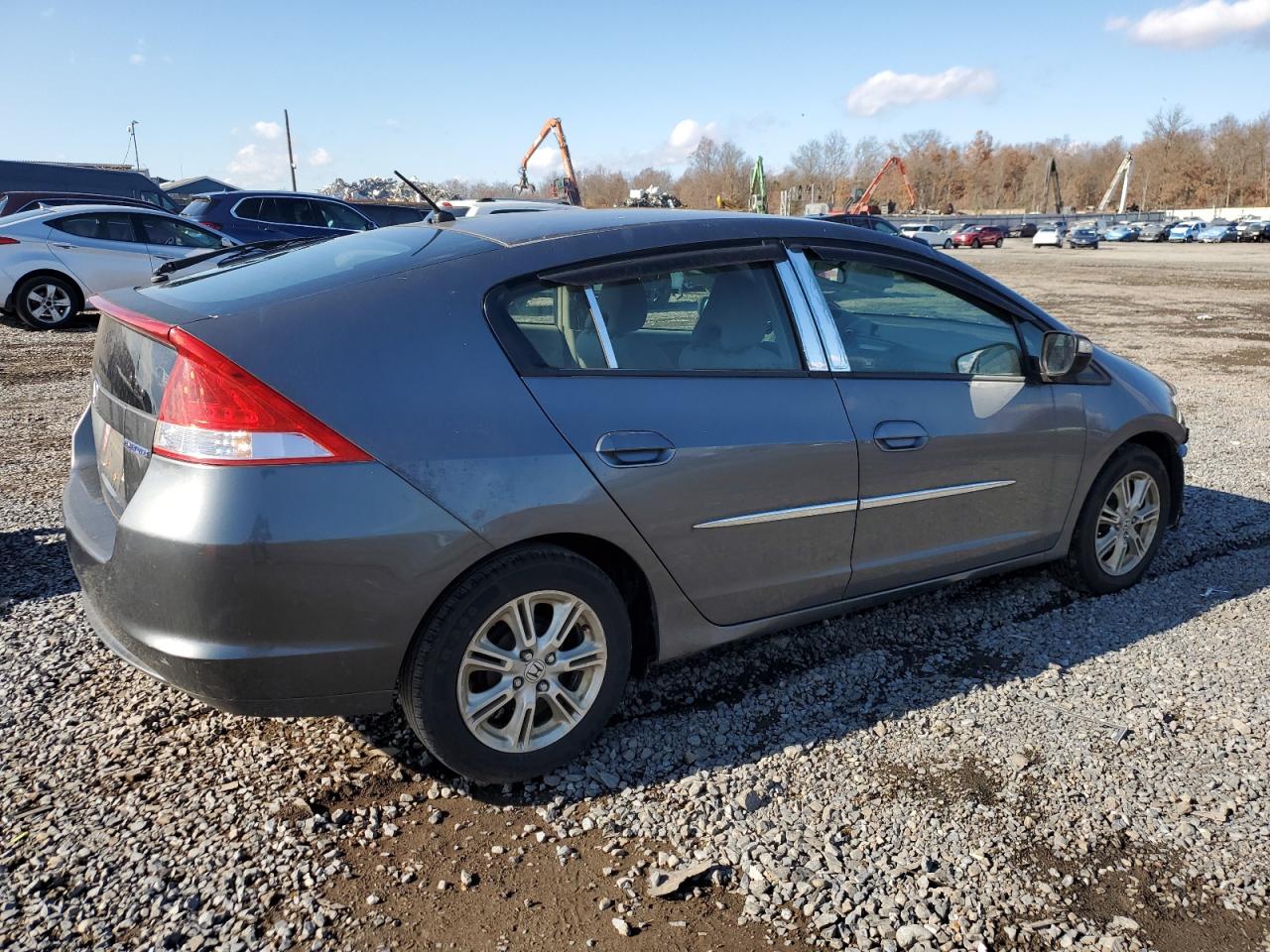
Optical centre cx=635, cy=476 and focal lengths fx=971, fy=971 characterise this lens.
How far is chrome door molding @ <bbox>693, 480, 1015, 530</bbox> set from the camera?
10.6 feet

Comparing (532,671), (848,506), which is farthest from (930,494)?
(532,671)

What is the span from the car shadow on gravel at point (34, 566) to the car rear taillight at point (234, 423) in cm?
213

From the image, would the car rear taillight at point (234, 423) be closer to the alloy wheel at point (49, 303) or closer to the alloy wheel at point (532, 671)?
the alloy wheel at point (532, 671)

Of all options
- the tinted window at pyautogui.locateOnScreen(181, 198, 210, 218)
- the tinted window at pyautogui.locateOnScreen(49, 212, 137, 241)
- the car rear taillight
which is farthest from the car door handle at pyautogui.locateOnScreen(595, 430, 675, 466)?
the tinted window at pyautogui.locateOnScreen(181, 198, 210, 218)

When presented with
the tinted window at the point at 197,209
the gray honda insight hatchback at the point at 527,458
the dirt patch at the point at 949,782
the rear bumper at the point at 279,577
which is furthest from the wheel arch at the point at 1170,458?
the tinted window at the point at 197,209

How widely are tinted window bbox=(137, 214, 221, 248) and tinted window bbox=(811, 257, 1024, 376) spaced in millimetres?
12134

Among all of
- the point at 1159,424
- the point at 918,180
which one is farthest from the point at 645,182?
the point at 1159,424

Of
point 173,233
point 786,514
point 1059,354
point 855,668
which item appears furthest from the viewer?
point 173,233

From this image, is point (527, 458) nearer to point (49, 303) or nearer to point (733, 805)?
point (733, 805)

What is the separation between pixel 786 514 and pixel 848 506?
292mm

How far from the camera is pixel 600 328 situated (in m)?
3.12

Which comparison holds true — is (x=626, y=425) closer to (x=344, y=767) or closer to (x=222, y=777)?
(x=344, y=767)

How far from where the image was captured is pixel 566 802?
2.97 metres

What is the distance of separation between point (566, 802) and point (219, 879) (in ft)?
3.21
